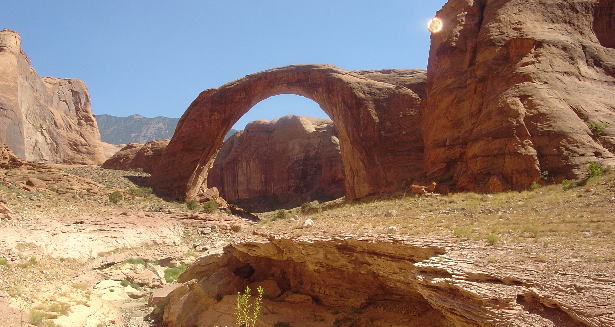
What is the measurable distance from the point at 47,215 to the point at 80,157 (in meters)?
29.1

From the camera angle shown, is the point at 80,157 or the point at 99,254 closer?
the point at 99,254

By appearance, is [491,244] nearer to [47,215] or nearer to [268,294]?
[268,294]

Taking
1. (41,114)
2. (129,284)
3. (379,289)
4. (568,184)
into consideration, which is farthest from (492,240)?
(41,114)

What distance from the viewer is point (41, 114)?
3922cm

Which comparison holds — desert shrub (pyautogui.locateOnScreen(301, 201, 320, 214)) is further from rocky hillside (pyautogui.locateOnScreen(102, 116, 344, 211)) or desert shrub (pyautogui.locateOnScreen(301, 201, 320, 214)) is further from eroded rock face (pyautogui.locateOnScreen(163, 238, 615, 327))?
rocky hillside (pyautogui.locateOnScreen(102, 116, 344, 211))

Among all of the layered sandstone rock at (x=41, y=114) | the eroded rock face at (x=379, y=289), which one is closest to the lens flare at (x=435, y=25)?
the eroded rock face at (x=379, y=289)

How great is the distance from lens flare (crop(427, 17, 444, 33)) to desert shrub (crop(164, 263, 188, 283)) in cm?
1555

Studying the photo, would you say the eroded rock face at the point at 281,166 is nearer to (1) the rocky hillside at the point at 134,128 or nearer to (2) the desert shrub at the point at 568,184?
(2) the desert shrub at the point at 568,184

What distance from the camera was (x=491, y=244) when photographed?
6504 mm

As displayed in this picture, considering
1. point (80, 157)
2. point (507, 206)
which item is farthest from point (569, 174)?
point (80, 157)

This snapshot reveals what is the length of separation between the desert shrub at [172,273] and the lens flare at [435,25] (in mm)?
15553

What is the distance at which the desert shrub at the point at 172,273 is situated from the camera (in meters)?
14.8

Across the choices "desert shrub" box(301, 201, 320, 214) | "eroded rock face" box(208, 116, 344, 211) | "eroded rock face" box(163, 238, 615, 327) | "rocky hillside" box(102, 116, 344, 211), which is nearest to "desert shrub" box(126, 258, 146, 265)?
"eroded rock face" box(163, 238, 615, 327)

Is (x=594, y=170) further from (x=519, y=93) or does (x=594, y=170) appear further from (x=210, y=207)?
(x=210, y=207)
